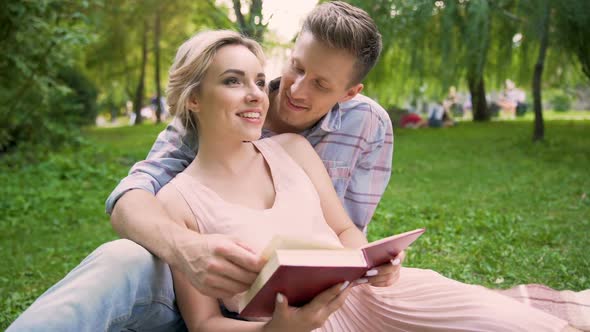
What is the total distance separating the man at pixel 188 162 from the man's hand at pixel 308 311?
0.41 ft

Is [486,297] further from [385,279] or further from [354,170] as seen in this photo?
[354,170]

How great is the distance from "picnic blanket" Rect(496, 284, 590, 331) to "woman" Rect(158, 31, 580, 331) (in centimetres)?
112

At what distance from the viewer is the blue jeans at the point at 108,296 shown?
65.4 inches

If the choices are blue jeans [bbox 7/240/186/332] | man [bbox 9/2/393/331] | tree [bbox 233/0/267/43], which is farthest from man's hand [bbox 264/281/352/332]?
tree [bbox 233/0/267/43]

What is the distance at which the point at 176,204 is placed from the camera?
6.88 ft

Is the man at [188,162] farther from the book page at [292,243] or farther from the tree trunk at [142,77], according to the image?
the tree trunk at [142,77]

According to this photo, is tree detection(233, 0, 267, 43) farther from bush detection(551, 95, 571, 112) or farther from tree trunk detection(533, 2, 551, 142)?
bush detection(551, 95, 571, 112)

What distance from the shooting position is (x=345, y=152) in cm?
281

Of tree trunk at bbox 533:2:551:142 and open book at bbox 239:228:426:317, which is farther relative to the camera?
tree trunk at bbox 533:2:551:142

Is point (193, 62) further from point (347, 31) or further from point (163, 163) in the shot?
point (347, 31)

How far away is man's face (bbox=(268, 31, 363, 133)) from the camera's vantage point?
2588 millimetres

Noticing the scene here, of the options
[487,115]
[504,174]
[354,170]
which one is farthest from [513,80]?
[354,170]

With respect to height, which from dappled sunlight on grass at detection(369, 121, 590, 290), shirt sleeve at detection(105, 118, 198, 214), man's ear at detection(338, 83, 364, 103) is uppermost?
man's ear at detection(338, 83, 364, 103)

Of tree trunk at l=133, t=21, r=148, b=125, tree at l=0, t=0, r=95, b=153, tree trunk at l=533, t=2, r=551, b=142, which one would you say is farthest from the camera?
tree trunk at l=133, t=21, r=148, b=125
